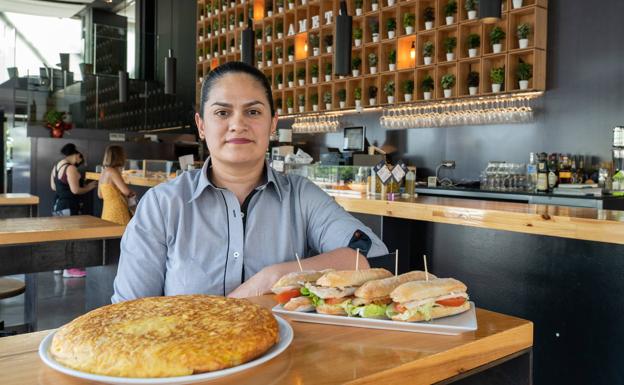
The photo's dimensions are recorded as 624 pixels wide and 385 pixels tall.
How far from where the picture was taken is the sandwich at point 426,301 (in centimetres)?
106

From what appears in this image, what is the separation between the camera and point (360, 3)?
24.3 feet

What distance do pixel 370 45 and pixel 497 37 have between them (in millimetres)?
1867

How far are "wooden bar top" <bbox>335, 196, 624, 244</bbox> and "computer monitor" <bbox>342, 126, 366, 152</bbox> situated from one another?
394 cm

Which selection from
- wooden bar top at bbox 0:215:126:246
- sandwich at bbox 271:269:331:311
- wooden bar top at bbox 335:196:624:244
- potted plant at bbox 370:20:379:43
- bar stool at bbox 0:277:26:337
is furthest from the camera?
potted plant at bbox 370:20:379:43

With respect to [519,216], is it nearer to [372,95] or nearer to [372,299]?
[372,299]

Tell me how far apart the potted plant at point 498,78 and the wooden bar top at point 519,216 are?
2669 millimetres

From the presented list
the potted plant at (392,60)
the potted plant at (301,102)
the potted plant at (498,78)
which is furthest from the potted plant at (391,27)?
the potted plant at (301,102)

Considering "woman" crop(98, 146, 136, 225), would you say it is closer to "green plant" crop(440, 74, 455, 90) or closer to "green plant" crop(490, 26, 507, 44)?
"green plant" crop(440, 74, 455, 90)

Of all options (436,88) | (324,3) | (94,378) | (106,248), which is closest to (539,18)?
(436,88)

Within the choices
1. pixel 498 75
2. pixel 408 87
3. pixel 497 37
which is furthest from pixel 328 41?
pixel 498 75

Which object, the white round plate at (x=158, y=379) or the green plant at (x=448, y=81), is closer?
the white round plate at (x=158, y=379)

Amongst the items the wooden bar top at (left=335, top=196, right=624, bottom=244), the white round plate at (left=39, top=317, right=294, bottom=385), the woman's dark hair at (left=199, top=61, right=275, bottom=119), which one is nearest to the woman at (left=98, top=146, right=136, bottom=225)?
the wooden bar top at (left=335, top=196, right=624, bottom=244)

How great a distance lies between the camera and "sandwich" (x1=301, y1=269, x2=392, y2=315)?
3.68 feet

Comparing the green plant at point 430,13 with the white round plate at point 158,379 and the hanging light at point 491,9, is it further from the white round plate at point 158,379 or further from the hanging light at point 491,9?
the white round plate at point 158,379
